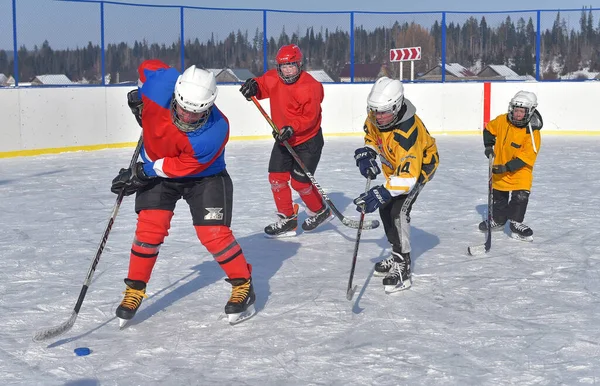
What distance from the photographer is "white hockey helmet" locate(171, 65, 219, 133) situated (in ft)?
9.74

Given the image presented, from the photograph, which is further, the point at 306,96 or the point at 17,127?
the point at 17,127

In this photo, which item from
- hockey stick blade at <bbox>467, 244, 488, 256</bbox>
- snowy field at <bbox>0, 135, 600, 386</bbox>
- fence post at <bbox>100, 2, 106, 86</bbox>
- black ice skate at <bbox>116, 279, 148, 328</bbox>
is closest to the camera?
snowy field at <bbox>0, 135, 600, 386</bbox>

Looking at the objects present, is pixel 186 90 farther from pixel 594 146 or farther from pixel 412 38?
pixel 412 38

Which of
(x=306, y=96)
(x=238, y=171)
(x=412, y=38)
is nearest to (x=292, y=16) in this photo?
(x=412, y=38)

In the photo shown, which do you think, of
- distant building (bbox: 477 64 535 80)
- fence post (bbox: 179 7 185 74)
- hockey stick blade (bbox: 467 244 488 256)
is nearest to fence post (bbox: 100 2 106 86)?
fence post (bbox: 179 7 185 74)

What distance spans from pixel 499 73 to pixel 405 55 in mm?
1424

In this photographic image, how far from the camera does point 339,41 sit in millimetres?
11977

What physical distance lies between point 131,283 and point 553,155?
6717 mm

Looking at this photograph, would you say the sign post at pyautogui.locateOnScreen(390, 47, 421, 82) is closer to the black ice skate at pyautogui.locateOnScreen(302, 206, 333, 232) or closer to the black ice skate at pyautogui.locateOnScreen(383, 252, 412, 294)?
the black ice skate at pyautogui.locateOnScreen(302, 206, 333, 232)

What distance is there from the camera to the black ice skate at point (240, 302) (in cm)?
327

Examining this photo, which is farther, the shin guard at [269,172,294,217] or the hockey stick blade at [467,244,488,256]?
the shin guard at [269,172,294,217]

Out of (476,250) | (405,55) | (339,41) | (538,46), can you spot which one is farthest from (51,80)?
(538,46)

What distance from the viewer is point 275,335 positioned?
125 inches

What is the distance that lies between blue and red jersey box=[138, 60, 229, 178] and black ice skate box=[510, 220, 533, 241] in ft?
7.58
